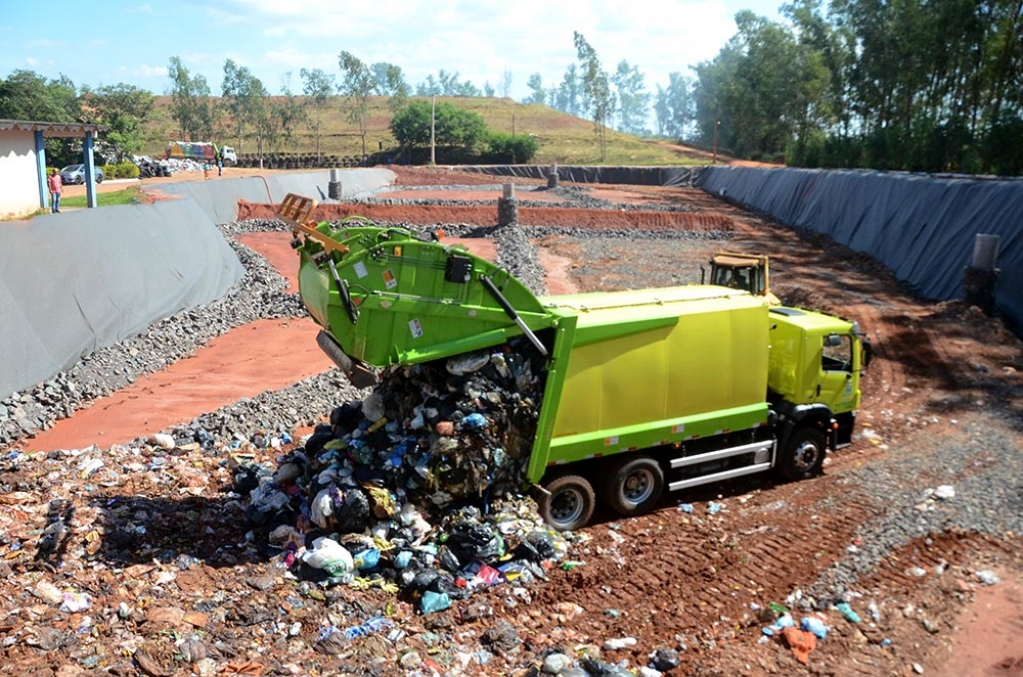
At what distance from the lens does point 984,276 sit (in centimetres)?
1838

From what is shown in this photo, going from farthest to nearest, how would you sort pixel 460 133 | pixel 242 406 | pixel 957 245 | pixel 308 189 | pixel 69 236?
pixel 460 133
pixel 308 189
pixel 957 245
pixel 69 236
pixel 242 406

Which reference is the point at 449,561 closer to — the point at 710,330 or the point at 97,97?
the point at 710,330

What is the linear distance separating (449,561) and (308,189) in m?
38.7

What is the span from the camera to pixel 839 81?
57.0m

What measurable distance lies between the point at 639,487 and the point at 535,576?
214cm

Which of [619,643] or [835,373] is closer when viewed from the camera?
[619,643]

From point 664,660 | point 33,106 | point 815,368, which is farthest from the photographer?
point 33,106

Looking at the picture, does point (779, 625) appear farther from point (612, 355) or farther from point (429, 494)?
point (429, 494)

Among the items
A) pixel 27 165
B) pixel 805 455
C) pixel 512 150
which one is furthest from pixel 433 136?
pixel 805 455

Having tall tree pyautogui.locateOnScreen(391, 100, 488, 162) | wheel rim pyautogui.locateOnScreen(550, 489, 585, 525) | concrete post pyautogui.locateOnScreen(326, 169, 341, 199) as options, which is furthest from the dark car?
tall tree pyautogui.locateOnScreen(391, 100, 488, 162)

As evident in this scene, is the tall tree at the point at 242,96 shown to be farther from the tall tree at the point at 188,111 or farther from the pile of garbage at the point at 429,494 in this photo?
the pile of garbage at the point at 429,494

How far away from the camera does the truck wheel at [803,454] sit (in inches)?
424

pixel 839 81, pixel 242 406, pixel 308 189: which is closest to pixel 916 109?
pixel 839 81

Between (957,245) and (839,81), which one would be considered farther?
(839,81)
